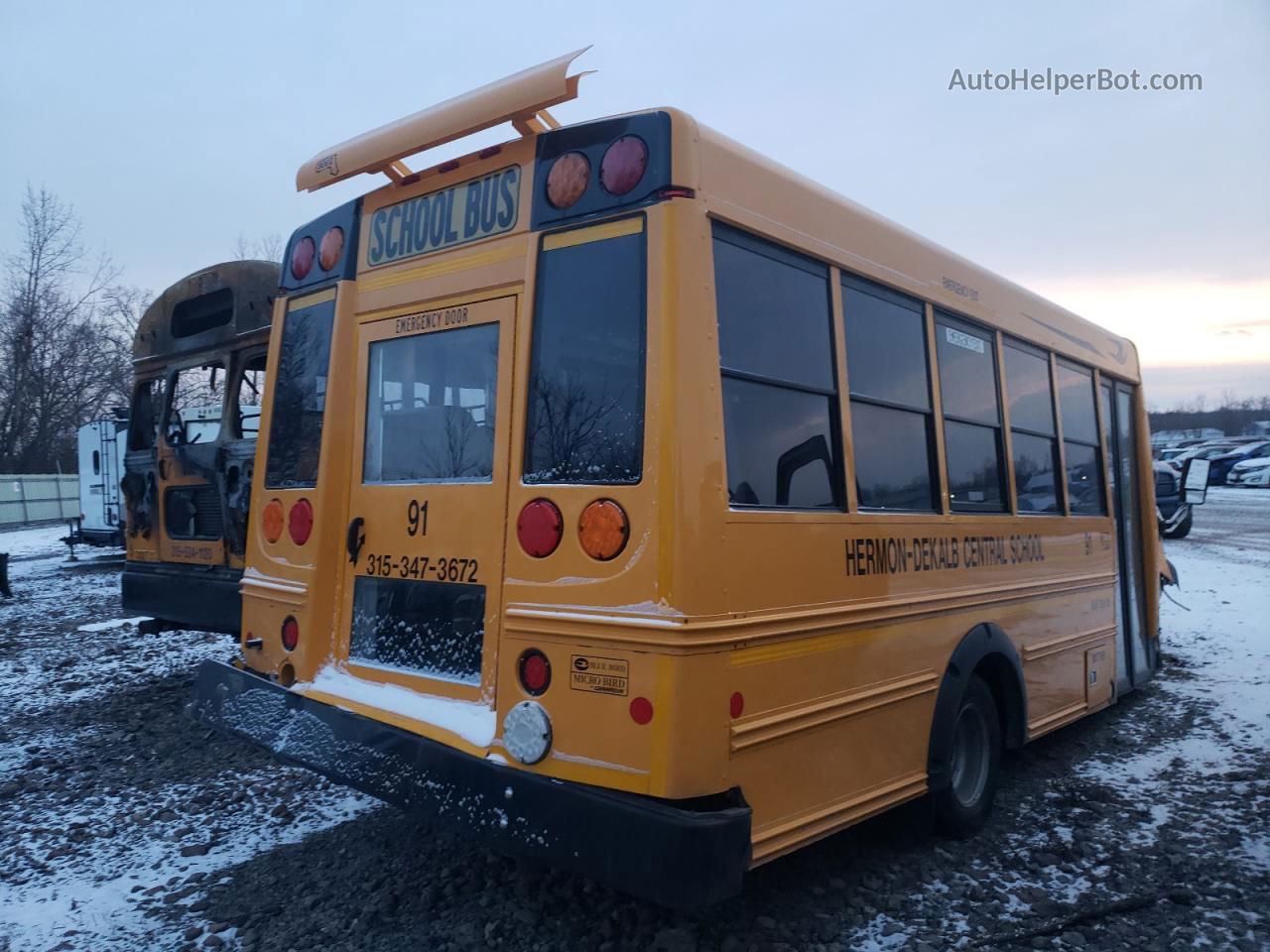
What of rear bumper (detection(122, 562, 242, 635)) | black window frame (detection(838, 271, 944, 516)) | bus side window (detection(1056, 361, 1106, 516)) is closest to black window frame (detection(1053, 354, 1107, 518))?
bus side window (detection(1056, 361, 1106, 516))

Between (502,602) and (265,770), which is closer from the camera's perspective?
(502,602)

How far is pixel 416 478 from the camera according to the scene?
3.72m

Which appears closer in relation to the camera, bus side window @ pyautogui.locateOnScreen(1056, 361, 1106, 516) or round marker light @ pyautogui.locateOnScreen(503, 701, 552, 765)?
round marker light @ pyautogui.locateOnScreen(503, 701, 552, 765)

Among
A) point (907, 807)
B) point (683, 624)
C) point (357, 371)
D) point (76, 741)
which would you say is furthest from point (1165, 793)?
point (76, 741)

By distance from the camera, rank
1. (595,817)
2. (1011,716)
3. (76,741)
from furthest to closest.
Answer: (76,741)
(1011,716)
(595,817)

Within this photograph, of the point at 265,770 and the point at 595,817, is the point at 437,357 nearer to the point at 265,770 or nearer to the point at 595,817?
the point at 595,817

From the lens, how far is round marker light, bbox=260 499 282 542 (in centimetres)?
416

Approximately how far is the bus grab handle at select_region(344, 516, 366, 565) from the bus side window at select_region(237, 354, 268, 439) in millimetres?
3550

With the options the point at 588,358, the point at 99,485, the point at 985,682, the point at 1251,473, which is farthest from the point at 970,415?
the point at 1251,473

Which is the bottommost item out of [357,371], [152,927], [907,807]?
[152,927]

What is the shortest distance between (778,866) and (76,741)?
14.7 ft

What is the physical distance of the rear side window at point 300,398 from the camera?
405 centimetres

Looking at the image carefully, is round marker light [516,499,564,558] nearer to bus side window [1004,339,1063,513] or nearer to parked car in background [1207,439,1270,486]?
bus side window [1004,339,1063,513]

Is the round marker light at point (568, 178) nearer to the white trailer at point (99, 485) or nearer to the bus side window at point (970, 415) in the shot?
the bus side window at point (970, 415)
